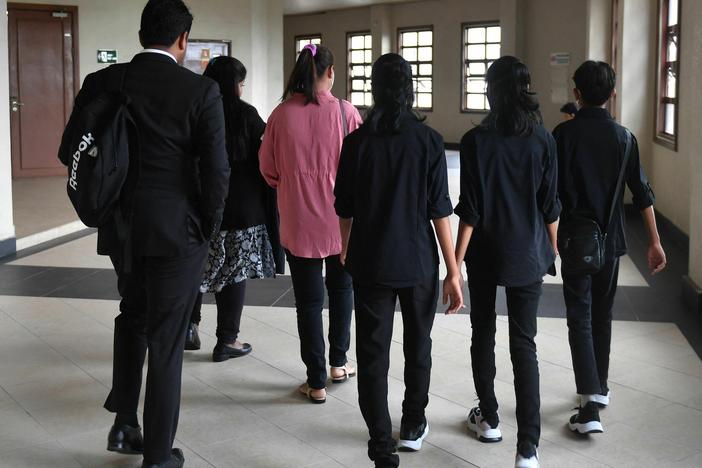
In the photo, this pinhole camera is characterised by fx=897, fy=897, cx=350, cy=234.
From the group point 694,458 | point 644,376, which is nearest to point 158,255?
point 694,458

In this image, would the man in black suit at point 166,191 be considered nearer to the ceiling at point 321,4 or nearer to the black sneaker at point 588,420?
the black sneaker at point 588,420

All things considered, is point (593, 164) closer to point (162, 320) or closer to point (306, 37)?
point (162, 320)

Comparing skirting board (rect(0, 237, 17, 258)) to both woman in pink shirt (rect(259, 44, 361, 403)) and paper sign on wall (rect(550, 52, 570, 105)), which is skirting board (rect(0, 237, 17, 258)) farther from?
paper sign on wall (rect(550, 52, 570, 105))

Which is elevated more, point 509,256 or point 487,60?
point 487,60

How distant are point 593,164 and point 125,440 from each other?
6.27 feet

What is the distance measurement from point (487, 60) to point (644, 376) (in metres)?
15.3

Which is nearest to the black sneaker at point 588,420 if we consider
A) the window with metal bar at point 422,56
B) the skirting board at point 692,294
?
the skirting board at point 692,294

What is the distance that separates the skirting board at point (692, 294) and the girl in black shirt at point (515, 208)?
249cm

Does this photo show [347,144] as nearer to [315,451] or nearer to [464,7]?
[315,451]

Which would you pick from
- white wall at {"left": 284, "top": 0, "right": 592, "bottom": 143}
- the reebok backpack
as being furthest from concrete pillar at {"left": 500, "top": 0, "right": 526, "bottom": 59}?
the reebok backpack

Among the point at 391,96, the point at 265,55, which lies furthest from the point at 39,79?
the point at 391,96

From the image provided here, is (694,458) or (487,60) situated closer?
(694,458)

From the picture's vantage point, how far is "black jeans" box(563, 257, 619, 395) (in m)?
3.32

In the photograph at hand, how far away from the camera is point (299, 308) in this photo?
3.68 meters
